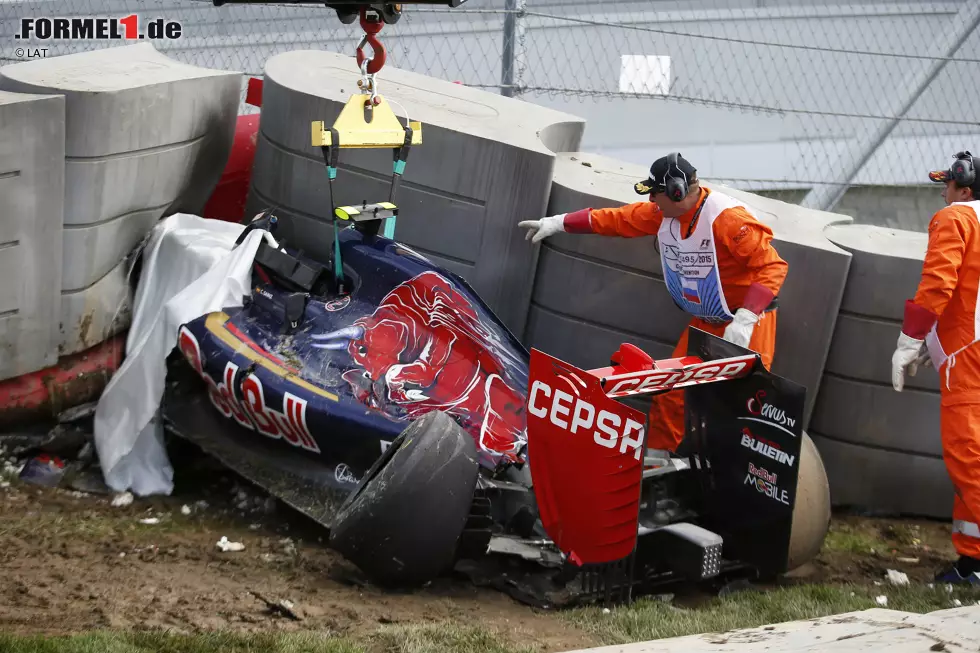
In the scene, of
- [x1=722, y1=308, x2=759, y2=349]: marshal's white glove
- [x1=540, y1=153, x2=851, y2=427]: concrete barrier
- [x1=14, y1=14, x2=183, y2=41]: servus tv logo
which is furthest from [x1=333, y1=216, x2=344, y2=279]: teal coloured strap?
[x1=14, y1=14, x2=183, y2=41]: servus tv logo

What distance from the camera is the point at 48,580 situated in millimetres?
4195

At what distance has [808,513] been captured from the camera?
15.4ft

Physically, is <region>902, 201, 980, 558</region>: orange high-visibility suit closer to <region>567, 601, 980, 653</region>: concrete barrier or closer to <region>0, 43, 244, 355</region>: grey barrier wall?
<region>567, 601, 980, 653</region>: concrete barrier

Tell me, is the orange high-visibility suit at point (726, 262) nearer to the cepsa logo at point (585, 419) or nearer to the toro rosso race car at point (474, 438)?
the toro rosso race car at point (474, 438)

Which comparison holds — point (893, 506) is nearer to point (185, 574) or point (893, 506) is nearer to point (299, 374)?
point (299, 374)

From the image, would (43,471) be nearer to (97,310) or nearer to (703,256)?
(97,310)

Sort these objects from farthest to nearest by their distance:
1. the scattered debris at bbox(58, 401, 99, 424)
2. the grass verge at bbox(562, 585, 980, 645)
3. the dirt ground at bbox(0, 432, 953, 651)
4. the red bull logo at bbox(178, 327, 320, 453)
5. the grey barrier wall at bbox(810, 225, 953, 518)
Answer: the scattered debris at bbox(58, 401, 99, 424)
the grey barrier wall at bbox(810, 225, 953, 518)
the red bull logo at bbox(178, 327, 320, 453)
the grass verge at bbox(562, 585, 980, 645)
the dirt ground at bbox(0, 432, 953, 651)

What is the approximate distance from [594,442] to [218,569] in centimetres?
154

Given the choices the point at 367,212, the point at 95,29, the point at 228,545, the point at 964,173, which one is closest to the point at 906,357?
the point at 964,173

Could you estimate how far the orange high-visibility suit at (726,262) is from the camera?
16.8ft

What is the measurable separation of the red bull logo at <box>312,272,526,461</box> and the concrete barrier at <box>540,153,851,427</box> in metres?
0.73

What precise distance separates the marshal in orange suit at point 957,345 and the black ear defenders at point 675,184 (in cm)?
105

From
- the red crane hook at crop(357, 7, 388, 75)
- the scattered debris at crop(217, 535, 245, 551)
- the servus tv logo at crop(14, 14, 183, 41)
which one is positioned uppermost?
the red crane hook at crop(357, 7, 388, 75)

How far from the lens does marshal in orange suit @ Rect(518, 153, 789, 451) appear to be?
5.10 meters
